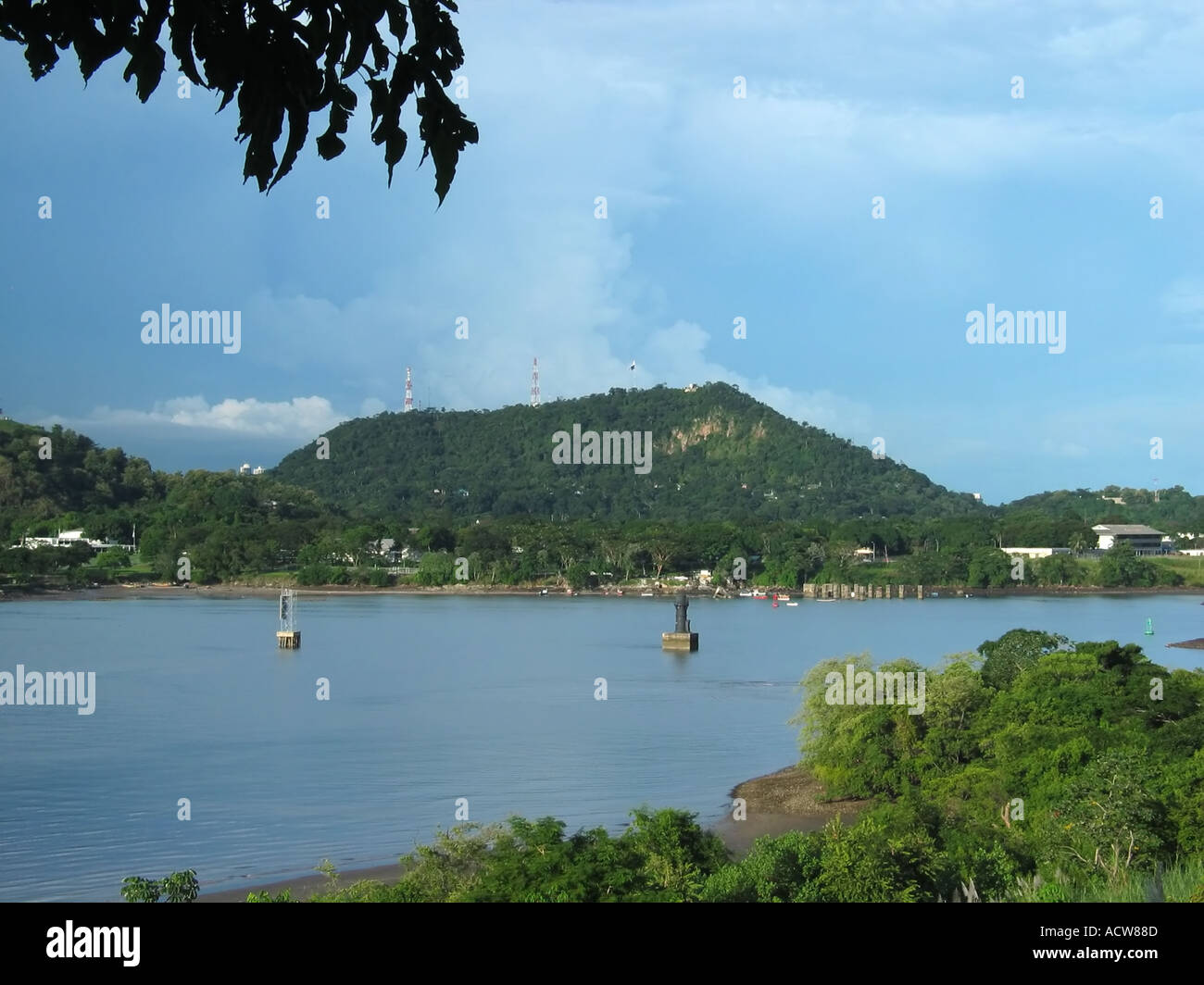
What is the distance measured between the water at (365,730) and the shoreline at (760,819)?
42 cm

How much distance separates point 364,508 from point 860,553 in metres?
36.9

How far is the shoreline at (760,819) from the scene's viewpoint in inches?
467

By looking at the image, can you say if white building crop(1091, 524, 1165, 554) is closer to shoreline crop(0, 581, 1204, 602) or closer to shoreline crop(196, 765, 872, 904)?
shoreline crop(0, 581, 1204, 602)

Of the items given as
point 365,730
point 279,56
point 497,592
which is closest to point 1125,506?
point 497,592

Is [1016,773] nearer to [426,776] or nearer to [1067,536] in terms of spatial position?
[426,776]

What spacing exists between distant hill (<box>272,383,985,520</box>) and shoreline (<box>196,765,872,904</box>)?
7014cm

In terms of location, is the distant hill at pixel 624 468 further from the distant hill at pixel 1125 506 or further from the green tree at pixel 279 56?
the green tree at pixel 279 56

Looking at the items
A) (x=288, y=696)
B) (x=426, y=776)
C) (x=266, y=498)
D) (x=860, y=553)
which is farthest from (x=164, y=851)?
(x=266, y=498)

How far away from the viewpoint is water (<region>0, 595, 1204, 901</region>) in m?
14.3

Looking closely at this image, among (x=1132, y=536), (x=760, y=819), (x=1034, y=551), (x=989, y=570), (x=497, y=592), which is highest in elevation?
(x=1132, y=536)

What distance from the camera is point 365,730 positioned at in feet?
70.7

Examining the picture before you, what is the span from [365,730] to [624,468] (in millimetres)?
76094

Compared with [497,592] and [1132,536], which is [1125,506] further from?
[497,592]
